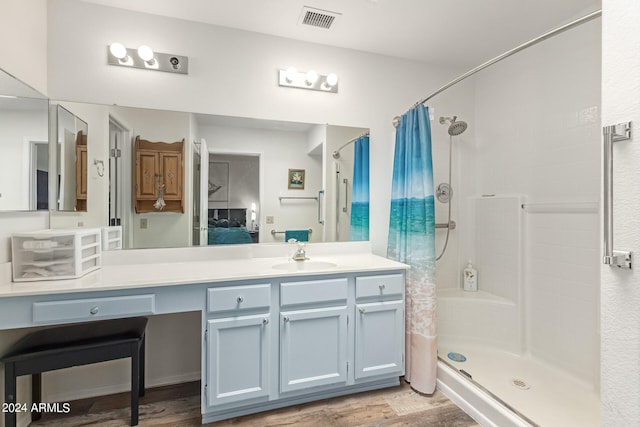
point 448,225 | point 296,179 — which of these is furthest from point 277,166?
point 448,225

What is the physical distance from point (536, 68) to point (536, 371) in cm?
227

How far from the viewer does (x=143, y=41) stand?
6.57 ft

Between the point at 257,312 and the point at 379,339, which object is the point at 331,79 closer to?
the point at 257,312

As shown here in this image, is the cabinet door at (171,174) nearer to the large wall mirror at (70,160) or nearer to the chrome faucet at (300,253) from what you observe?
the large wall mirror at (70,160)

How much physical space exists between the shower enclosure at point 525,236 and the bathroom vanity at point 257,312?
654 mm

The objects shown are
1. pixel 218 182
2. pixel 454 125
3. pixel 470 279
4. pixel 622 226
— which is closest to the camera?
Answer: pixel 622 226

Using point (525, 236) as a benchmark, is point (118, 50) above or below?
above

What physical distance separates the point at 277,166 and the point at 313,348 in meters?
1.28

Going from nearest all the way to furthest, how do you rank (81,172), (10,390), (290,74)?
(10,390), (81,172), (290,74)

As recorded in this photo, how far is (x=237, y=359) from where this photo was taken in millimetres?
1646

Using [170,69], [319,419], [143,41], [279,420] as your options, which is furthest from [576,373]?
[143,41]

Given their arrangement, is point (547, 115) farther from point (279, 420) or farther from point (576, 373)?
point (279, 420)

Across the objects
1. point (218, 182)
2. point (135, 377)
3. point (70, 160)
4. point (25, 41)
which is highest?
point (25, 41)

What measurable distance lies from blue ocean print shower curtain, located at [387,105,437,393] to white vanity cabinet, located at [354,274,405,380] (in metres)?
0.11
